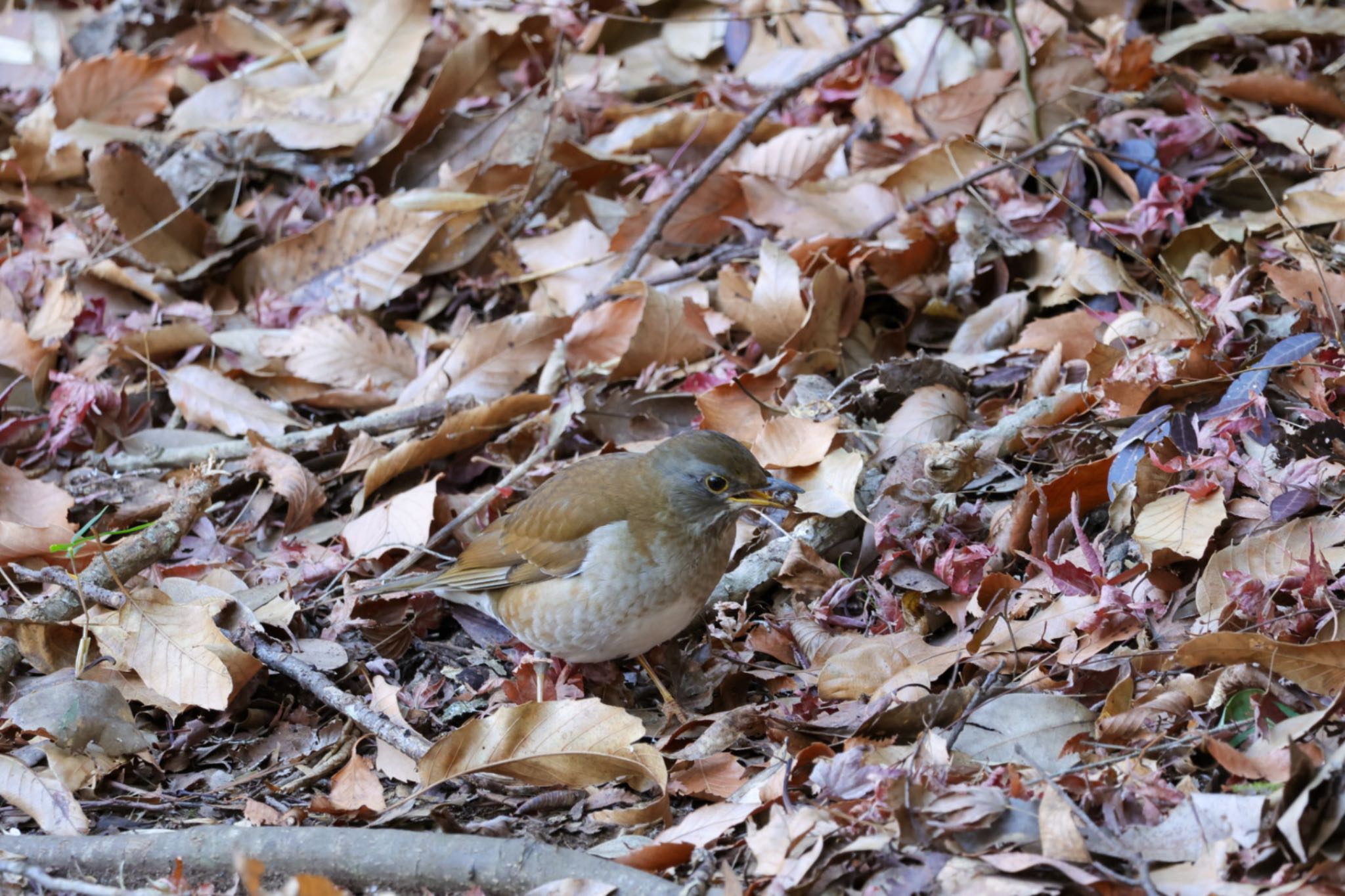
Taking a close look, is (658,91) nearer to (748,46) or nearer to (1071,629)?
(748,46)

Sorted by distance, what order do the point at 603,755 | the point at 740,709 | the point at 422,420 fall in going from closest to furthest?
the point at 603,755, the point at 740,709, the point at 422,420

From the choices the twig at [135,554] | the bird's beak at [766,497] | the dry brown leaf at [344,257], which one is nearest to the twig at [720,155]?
the dry brown leaf at [344,257]

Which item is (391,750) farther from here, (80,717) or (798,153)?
(798,153)

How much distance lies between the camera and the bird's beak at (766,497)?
4.93 metres

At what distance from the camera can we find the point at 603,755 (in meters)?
4.09

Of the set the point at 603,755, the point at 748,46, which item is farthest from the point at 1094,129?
the point at 603,755

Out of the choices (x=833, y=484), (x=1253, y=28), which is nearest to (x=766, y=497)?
(x=833, y=484)

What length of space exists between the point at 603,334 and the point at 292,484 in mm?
1706

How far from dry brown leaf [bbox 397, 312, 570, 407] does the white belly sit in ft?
5.83

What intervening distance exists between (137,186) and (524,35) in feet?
8.74

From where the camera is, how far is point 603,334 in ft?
21.5

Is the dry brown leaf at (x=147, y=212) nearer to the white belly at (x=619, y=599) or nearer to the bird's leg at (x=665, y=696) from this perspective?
the white belly at (x=619, y=599)

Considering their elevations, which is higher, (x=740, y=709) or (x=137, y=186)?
(x=137, y=186)

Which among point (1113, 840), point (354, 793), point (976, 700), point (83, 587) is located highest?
point (1113, 840)
